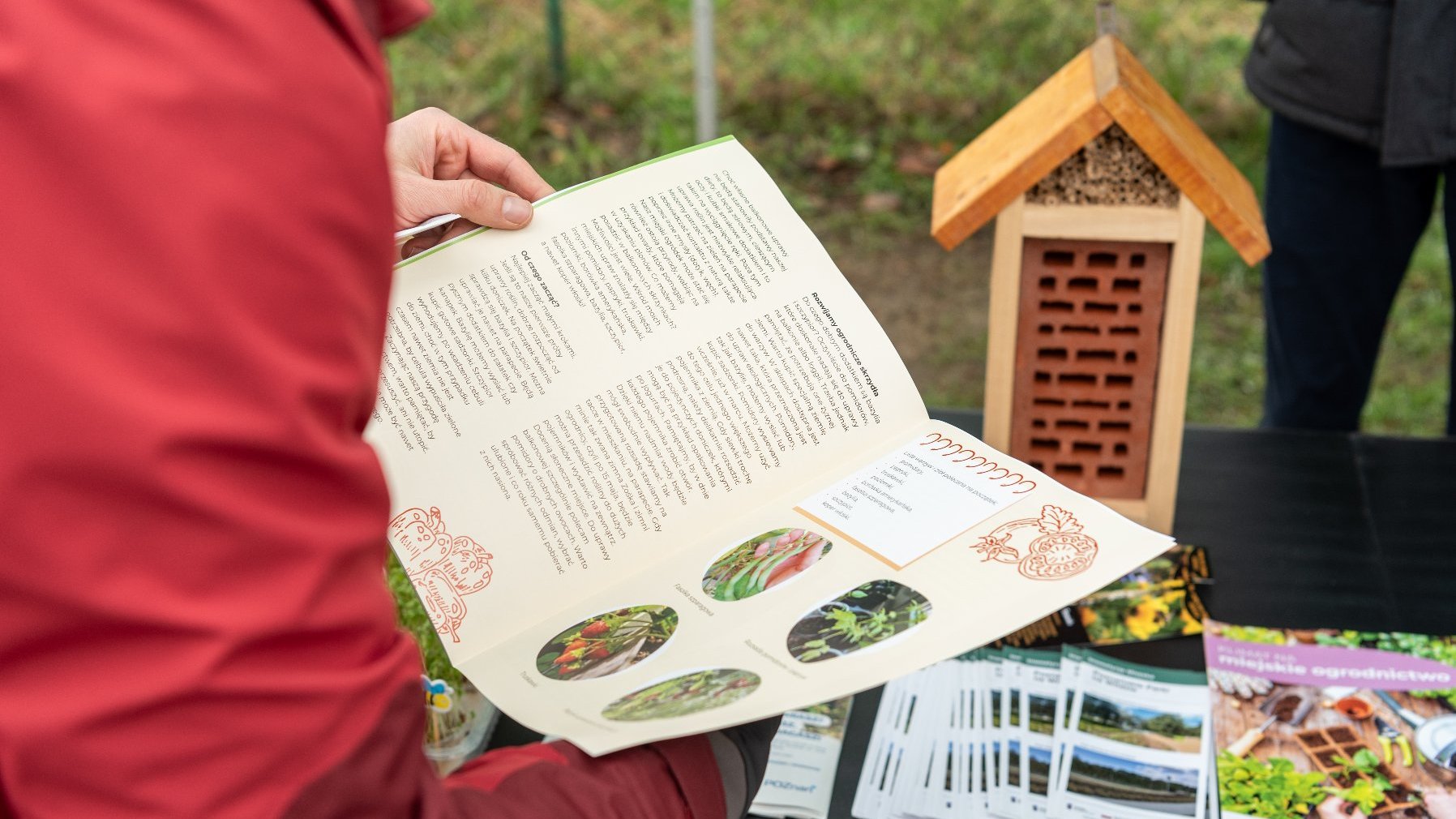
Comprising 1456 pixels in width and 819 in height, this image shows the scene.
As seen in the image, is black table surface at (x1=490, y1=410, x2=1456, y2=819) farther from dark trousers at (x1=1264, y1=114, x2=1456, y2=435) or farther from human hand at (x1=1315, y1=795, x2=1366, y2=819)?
dark trousers at (x1=1264, y1=114, x2=1456, y2=435)

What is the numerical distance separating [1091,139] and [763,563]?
56cm

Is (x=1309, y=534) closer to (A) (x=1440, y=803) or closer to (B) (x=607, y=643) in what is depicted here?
(A) (x=1440, y=803)

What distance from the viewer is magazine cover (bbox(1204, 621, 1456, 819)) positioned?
36.6 inches

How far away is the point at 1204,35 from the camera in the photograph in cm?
412

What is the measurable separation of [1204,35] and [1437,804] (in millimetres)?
3722

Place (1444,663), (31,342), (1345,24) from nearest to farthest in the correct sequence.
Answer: (31,342), (1444,663), (1345,24)

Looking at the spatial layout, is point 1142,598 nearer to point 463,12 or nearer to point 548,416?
point 548,416

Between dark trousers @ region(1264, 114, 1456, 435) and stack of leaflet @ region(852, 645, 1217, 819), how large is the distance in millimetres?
986

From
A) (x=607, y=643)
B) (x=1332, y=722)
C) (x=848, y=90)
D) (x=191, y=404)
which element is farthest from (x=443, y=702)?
(x=848, y=90)

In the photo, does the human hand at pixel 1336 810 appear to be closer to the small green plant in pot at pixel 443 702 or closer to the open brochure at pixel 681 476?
the open brochure at pixel 681 476

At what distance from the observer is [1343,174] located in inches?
67.7

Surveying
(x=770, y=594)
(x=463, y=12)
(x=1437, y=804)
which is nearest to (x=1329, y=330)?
(x=1437, y=804)

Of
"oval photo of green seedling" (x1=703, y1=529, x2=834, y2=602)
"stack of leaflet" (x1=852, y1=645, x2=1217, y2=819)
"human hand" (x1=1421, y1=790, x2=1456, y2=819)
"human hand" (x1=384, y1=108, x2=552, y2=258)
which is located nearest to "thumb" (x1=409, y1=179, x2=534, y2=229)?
"human hand" (x1=384, y1=108, x2=552, y2=258)

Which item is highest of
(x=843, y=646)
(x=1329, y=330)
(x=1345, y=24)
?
(x=1345, y=24)
